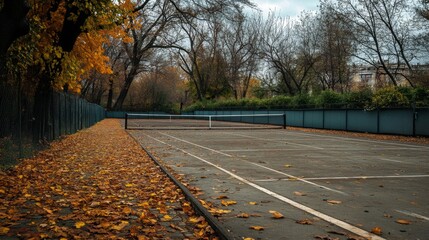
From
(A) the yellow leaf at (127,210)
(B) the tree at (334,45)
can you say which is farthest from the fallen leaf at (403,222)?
(B) the tree at (334,45)

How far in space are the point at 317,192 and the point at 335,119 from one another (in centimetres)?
2615

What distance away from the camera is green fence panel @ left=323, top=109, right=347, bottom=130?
31.2 meters

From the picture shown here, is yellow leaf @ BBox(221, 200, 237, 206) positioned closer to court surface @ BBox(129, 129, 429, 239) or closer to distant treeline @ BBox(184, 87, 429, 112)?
court surface @ BBox(129, 129, 429, 239)

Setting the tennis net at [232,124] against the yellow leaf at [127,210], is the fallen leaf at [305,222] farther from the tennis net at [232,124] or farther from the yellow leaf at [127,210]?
the tennis net at [232,124]

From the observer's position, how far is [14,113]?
11625 millimetres

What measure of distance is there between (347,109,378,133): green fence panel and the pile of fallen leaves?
836 inches

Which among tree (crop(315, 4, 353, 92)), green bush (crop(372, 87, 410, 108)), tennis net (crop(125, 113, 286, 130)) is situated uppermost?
tree (crop(315, 4, 353, 92))

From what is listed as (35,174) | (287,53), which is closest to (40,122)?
(35,174)

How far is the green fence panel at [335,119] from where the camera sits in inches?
1227

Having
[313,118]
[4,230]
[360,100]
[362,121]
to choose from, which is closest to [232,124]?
[313,118]

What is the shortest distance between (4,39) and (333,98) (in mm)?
29546

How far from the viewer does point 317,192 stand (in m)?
7.37

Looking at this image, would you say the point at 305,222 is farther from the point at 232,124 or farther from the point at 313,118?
the point at 232,124

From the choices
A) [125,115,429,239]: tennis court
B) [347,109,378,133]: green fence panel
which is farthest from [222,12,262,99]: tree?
[125,115,429,239]: tennis court
